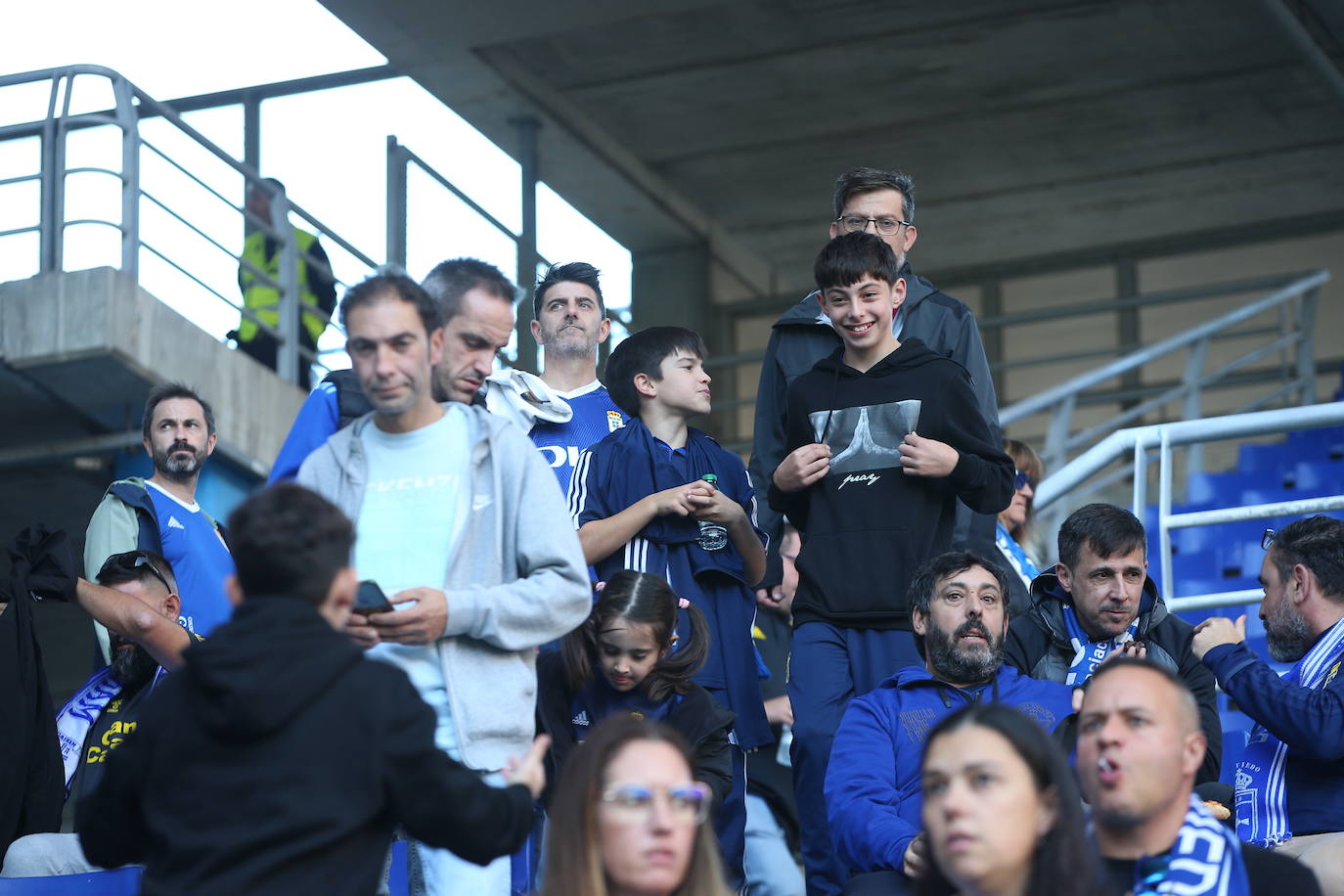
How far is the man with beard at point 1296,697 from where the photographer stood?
4.55m

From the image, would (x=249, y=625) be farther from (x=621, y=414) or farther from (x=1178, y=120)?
(x=1178, y=120)

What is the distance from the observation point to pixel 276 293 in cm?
1054

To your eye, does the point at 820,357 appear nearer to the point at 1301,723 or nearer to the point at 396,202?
the point at 1301,723

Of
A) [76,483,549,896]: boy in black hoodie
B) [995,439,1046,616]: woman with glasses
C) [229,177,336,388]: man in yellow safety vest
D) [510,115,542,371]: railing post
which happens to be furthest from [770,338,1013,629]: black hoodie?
[510,115,542,371]: railing post

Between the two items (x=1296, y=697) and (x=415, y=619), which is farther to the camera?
(x=1296, y=697)

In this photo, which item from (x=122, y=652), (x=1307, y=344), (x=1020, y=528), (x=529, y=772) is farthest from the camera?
(x=1307, y=344)

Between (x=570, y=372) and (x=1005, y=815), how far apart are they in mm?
2740

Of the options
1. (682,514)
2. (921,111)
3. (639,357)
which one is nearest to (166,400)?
(639,357)

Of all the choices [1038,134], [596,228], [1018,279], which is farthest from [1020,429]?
[596,228]

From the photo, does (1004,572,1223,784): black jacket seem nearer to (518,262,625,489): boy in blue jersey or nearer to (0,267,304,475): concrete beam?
(518,262,625,489): boy in blue jersey

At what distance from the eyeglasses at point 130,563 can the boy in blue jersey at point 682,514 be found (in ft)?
4.80

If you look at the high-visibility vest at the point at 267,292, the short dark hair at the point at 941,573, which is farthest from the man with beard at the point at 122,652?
the high-visibility vest at the point at 267,292

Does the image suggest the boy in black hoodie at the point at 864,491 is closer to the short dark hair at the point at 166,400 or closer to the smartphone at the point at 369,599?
the smartphone at the point at 369,599

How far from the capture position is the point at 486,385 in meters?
5.33
